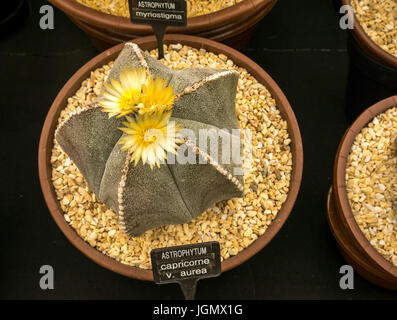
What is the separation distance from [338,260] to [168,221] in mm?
746

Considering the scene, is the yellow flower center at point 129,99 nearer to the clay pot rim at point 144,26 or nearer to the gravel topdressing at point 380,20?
the clay pot rim at point 144,26

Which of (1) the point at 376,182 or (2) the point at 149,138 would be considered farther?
(1) the point at 376,182

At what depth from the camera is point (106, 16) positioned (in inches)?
53.1

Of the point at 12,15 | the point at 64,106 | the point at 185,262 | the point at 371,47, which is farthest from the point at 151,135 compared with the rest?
the point at 12,15

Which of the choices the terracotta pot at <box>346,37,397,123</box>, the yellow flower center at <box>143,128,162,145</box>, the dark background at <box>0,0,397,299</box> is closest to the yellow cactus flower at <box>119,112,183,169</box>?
A: the yellow flower center at <box>143,128,162,145</box>

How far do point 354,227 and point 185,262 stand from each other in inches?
18.8

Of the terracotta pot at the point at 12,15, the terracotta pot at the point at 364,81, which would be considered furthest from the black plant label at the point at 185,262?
the terracotta pot at the point at 12,15

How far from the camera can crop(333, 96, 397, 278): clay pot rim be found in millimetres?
1198

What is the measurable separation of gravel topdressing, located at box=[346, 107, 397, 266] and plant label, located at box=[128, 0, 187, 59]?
0.63 meters

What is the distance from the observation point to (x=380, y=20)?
4.93 feet

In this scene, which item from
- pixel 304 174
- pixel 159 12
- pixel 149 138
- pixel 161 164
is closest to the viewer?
pixel 149 138

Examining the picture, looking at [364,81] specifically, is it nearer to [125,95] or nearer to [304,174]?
[304,174]
